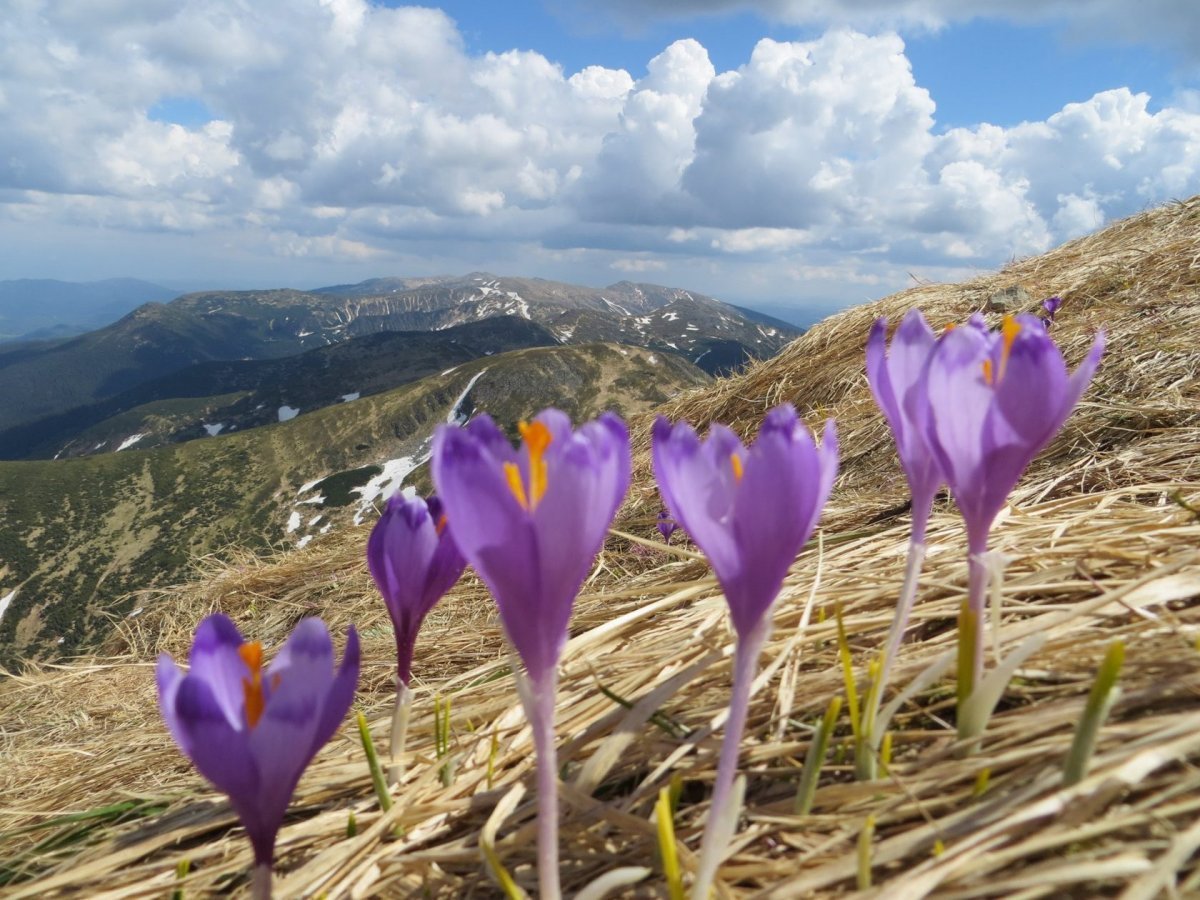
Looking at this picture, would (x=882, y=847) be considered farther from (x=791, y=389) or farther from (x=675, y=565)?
(x=791, y=389)

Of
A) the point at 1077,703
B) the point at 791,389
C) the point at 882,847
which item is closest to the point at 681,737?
the point at 882,847

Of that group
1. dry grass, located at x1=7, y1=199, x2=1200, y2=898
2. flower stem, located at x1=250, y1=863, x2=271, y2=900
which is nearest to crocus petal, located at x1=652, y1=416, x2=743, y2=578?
dry grass, located at x1=7, y1=199, x2=1200, y2=898

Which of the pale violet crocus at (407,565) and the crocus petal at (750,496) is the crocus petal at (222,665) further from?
the crocus petal at (750,496)

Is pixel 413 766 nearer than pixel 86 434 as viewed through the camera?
Yes

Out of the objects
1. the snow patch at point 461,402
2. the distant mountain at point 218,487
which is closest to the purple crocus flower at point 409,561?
the distant mountain at point 218,487

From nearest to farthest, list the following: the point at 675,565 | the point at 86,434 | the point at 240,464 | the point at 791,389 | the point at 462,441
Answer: the point at 462,441 → the point at 675,565 → the point at 791,389 → the point at 240,464 → the point at 86,434

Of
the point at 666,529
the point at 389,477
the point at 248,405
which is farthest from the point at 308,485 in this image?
the point at 666,529
